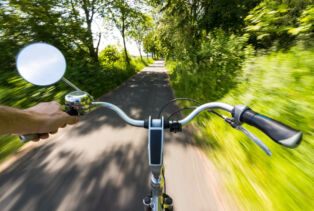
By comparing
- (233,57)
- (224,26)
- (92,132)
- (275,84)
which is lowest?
(92,132)

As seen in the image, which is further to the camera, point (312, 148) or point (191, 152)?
point (191, 152)

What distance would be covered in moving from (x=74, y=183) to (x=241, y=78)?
4.10 metres

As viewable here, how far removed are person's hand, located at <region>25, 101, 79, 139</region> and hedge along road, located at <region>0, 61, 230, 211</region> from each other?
161 cm

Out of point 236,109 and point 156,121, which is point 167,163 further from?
point 236,109

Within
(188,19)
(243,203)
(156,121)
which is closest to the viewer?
(156,121)

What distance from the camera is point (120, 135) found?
144 inches

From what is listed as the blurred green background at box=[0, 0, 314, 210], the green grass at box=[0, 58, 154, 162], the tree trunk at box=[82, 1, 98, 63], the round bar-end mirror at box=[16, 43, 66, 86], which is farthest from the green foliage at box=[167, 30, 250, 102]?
the tree trunk at box=[82, 1, 98, 63]

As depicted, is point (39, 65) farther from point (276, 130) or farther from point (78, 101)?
point (276, 130)

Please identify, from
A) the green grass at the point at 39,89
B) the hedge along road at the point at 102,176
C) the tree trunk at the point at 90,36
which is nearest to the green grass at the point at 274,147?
the hedge along road at the point at 102,176

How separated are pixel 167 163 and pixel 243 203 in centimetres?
130

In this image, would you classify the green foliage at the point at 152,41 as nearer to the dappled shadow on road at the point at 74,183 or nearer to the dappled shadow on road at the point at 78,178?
the dappled shadow on road at the point at 78,178

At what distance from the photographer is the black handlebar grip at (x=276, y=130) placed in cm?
54

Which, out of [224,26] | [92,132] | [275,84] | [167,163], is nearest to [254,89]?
[275,84]

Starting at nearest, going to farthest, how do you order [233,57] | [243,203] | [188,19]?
1. [243,203]
2. [233,57]
3. [188,19]
